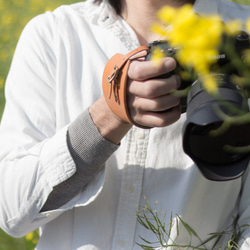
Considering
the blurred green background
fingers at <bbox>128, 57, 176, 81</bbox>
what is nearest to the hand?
fingers at <bbox>128, 57, 176, 81</bbox>

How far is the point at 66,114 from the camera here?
3.20 ft

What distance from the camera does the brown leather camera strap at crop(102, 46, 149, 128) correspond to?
763mm

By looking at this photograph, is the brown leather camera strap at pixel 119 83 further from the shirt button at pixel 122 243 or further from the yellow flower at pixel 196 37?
the yellow flower at pixel 196 37

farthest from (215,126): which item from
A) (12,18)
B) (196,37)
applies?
(12,18)

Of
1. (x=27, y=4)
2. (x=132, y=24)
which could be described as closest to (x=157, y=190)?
(x=132, y=24)

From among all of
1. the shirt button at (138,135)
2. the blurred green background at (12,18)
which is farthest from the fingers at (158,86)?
the blurred green background at (12,18)

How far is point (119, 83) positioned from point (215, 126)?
169mm

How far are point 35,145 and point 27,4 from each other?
6.86ft

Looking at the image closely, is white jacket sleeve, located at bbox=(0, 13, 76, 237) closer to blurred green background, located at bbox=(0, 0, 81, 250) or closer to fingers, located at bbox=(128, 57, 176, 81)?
fingers, located at bbox=(128, 57, 176, 81)

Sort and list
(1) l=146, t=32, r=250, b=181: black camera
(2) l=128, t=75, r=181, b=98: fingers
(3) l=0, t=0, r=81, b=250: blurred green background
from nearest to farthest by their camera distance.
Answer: (1) l=146, t=32, r=250, b=181: black camera
(2) l=128, t=75, r=181, b=98: fingers
(3) l=0, t=0, r=81, b=250: blurred green background

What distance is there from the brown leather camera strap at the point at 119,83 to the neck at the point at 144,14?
218 millimetres

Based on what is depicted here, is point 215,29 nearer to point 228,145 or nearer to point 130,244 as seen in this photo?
point 228,145

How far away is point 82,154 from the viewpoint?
0.87 meters

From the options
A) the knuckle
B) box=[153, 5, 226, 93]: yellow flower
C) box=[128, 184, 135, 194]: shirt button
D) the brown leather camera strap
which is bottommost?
box=[128, 184, 135, 194]: shirt button
